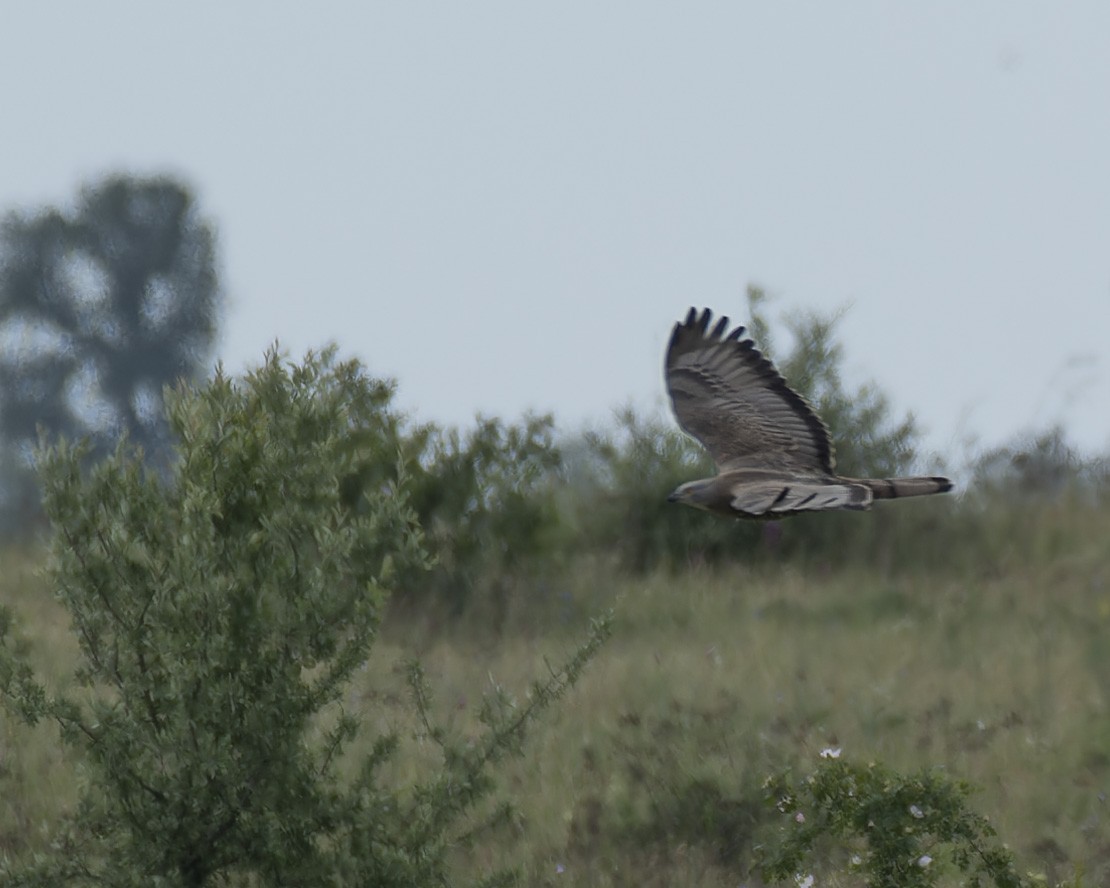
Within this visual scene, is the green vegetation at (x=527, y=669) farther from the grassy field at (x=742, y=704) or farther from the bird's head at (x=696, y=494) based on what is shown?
the bird's head at (x=696, y=494)

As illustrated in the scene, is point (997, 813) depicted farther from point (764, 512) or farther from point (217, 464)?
point (217, 464)

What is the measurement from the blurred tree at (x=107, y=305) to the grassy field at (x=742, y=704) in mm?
21125

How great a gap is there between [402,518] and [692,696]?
3059 millimetres

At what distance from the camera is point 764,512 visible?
543cm

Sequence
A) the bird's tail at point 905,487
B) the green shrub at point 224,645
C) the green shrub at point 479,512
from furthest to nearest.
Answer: the green shrub at point 479,512
the bird's tail at point 905,487
the green shrub at point 224,645

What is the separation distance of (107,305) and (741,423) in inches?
1069

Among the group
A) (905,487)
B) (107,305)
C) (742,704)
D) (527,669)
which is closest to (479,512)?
(527,669)

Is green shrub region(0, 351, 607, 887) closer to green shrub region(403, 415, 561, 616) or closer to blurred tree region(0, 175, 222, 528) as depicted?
green shrub region(403, 415, 561, 616)

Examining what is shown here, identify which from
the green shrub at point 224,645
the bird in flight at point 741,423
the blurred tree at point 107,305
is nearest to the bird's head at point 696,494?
the bird in flight at point 741,423

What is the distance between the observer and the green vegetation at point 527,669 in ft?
15.7

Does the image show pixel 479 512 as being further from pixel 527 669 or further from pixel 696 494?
pixel 696 494

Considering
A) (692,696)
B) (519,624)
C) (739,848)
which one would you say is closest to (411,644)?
(519,624)

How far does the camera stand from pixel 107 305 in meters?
32.1

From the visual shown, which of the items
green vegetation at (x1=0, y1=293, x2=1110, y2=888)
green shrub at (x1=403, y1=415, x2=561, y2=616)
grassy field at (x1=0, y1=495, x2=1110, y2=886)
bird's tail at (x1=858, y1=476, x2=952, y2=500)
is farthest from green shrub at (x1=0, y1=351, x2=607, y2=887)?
green shrub at (x1=403, y1=415, x2=561, y2=616)
